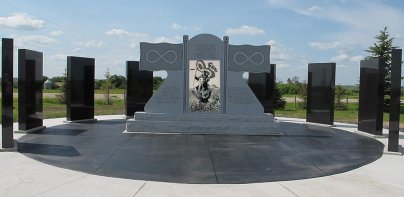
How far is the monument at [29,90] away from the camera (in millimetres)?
11891

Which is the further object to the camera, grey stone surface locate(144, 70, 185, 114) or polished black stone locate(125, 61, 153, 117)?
polished black stone locate(125, 61, 153, 117)

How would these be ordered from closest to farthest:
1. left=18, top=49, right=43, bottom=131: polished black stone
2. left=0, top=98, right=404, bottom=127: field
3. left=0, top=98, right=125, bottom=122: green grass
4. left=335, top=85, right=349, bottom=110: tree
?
left=18, top=49, right=43, bottom=131: polished black stone → left=0, top=98, right=125, bottom=122: green grass → left=0, top=98, right=404, bottom=127: field → left=335, top=85, right=349, bottom=110: tree

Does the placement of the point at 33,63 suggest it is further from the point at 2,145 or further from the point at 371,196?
the point at 371,196

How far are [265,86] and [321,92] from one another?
282 cm

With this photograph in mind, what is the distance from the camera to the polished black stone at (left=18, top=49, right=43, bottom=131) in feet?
39.0

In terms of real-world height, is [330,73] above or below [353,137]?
above

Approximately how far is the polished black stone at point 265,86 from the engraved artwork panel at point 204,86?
512cm

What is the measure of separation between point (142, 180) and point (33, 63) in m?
7.70

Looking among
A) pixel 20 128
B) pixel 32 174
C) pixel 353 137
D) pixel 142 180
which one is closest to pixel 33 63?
pixel 20 128

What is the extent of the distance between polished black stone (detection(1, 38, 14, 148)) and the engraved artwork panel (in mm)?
5418

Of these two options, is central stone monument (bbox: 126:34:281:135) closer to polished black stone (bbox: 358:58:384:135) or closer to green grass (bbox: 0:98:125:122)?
polished black stone (bbox: 358:58:384:135)

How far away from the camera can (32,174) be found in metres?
6.72

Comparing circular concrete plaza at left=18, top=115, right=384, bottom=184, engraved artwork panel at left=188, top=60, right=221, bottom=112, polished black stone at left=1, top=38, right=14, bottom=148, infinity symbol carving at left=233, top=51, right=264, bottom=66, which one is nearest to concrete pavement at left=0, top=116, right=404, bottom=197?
circular concrete plaza at left=18, top=115, right=384, bottom=184

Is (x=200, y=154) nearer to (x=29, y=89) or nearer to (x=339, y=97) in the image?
(x=29, y=89)
